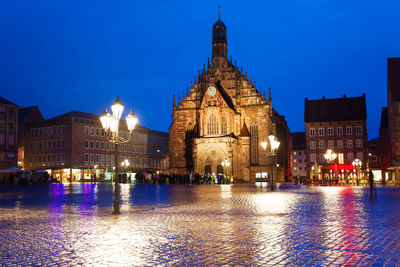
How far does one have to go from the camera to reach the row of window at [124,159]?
269 feet

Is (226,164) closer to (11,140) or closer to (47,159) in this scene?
(11,140)

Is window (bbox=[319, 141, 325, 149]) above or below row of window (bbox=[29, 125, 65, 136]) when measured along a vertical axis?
below

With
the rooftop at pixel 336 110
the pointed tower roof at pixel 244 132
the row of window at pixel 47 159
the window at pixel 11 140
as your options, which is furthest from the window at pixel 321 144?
the window at pixel 11 140

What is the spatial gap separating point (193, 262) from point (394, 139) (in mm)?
54734

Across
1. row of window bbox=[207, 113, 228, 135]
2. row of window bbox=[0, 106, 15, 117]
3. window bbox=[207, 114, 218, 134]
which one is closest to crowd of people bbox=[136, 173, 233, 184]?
row of window bbox=[207, 113, 228, 135]

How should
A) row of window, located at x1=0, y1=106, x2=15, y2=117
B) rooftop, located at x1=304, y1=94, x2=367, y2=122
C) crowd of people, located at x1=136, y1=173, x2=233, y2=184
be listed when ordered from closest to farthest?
1. crowd of people, located at x1=136, y1=173, x2=233, y2=184
2. row of window, located at x1=0, y1=106, x2=15, y2=117
3. rooftop, located at x1=304, y1=94, x2=367, y2=122

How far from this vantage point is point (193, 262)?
261 inches

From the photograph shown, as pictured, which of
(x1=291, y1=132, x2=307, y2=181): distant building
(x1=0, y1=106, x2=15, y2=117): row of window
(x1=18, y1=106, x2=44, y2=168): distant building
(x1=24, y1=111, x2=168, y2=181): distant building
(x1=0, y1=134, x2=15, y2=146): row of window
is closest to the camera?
(x1=0, y1=134, x2=15, y2=146): row of window

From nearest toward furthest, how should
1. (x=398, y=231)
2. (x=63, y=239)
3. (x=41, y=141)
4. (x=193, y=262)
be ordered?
1. (x=193, y=262)
2. (x=63, y=239)
3. (x=398, y=231)
4. (x=41, y=141)

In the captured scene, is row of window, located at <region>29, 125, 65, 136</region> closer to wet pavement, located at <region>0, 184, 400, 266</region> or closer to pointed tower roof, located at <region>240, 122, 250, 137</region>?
pointed tower roof, located at <region>240, 122, 250, 137</region>

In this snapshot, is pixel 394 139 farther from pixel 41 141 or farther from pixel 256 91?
pixel 41 141

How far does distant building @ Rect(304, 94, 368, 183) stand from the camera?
74.4 meters

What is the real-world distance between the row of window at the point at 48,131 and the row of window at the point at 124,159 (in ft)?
22.5

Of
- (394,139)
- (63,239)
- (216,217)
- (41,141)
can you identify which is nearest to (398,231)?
(216,217)
